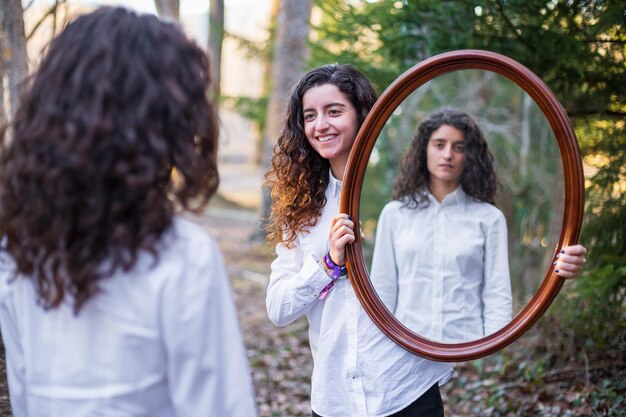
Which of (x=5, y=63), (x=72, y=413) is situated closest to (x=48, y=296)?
(x=72, y=413)

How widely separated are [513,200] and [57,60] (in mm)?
5175

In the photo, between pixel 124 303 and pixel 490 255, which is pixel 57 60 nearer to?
pixel 124 303

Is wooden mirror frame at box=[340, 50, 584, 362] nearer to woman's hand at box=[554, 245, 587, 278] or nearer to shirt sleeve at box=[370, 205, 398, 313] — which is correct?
woman's hand at box=[554, 245, 587, 278]

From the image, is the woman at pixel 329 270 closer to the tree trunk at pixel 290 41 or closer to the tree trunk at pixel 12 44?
the tree trunk at pixel 12 44

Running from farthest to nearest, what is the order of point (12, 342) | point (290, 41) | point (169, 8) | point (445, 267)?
point (290, 41) < point (169, 8) < point (445, 267) < point (12, 342)

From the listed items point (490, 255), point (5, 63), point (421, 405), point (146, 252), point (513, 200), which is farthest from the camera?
point (513, 200)

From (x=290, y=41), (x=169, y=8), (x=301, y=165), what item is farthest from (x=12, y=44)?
(x=290, y=41)

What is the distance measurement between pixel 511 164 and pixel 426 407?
5.53 meters

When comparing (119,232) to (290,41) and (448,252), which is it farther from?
(290,41)

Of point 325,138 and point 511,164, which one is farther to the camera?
point 511,164

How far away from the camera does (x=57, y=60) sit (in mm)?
1362

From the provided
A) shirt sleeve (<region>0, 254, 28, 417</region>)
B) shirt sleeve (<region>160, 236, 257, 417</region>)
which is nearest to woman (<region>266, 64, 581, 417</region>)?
shirt sleeve (<region>160, 236, 257, 417</region>)

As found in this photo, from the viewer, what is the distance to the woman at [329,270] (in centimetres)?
212

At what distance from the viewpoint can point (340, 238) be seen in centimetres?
215
